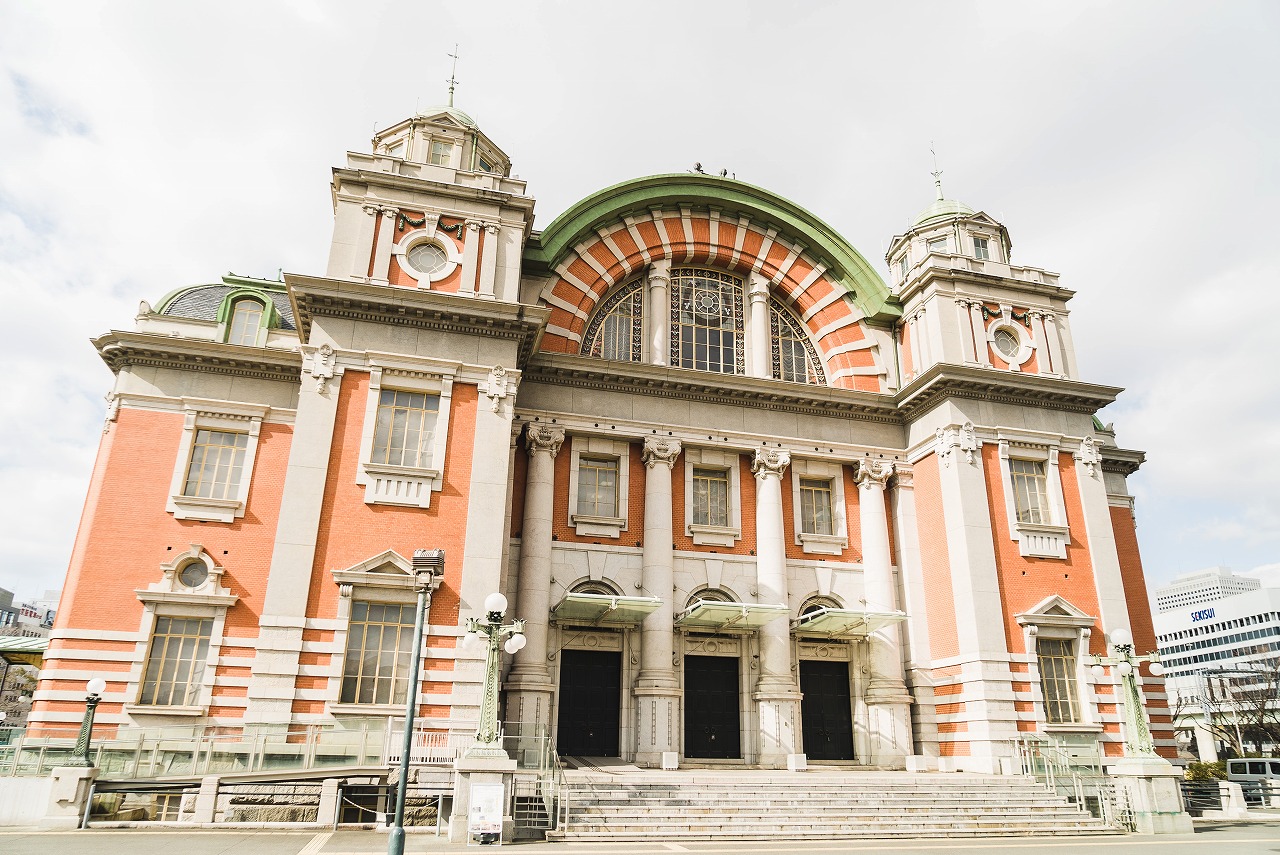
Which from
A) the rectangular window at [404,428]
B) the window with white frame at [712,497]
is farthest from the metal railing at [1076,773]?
the rectangular window at [404,428]

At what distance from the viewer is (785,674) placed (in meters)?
23.5

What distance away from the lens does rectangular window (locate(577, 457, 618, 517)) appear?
24.5m

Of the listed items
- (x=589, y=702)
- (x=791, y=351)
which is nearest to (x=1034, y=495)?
(x=791, y=351)

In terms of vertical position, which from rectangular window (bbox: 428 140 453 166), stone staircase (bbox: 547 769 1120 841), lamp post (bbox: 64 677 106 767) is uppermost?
rectangular window (bbox: 428 140 453 166)

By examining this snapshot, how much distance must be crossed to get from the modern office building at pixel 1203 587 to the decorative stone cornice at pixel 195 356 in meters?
192

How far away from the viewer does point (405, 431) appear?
2142 centimetres

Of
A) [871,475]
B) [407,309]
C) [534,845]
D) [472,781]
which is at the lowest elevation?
[534,845]

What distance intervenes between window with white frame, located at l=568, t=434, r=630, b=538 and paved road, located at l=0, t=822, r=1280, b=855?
9.89m

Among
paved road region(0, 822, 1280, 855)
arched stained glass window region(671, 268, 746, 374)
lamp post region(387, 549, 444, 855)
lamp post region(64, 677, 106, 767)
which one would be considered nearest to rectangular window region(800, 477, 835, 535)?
arched stained glass window region(671, 268, 746, 374)

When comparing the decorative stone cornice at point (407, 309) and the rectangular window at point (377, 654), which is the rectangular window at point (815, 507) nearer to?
the decorative stone cornice at point (407, 309)

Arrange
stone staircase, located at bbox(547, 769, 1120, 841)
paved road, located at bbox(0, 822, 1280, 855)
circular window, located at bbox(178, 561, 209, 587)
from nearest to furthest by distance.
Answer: paved road, located at bbox(0, 822, 1280, 855), stone staircase, located at bbox(547, 769, 1120, 841), circular window, located at bbox(178, 561, 209, 587)

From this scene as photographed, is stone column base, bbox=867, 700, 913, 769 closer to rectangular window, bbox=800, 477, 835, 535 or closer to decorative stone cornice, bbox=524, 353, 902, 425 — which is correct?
rectangular window, bbox=800, 477, 835, 535

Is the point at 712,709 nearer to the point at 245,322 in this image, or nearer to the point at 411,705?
the point at 411,705

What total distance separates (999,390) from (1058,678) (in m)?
8.24
